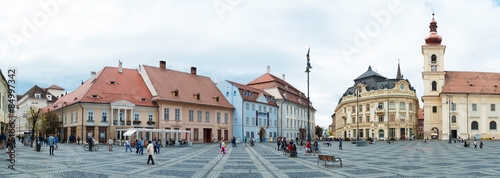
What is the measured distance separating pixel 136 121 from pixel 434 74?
63.9 m

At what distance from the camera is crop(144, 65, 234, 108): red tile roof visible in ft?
190

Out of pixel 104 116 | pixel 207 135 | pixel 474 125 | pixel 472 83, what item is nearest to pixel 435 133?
pixel 474 125

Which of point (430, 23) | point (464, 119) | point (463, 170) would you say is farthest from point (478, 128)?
point (463, 170)

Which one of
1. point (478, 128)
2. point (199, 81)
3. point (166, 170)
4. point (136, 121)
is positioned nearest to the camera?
point (166, 170)

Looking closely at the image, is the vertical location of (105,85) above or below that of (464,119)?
above

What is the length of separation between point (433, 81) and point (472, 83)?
7360 millimetres

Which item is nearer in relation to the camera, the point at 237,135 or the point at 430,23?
the point at 237,135

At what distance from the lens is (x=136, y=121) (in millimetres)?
53281

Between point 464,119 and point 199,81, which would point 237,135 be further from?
point 464,119

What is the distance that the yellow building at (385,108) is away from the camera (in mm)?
85625

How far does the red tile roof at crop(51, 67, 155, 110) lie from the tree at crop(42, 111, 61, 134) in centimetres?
218

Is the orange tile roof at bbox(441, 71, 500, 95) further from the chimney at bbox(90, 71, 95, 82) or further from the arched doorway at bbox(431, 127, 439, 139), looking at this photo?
the chimney at bbox(90, 71, 95, 82)

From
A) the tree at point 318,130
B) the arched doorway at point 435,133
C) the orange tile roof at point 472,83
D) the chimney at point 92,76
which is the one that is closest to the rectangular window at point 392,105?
the orange tile roof at point 472,83

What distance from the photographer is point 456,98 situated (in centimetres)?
8294
